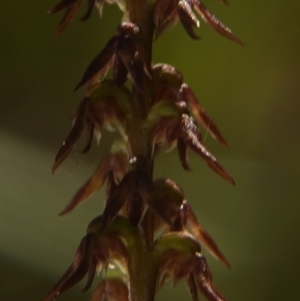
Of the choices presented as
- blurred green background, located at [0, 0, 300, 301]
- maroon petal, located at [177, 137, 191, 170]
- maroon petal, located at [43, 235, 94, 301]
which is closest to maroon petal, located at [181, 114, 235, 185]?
maroon petal, located at [177, 137, 191, 170]

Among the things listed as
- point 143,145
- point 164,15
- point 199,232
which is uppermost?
point 164,15

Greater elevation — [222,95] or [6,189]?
[222,95]

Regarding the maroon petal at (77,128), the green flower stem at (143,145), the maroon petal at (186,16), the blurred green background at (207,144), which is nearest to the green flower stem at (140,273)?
the green flower stem at (143,145)

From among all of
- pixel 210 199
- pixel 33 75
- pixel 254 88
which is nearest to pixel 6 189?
pixel 33 75

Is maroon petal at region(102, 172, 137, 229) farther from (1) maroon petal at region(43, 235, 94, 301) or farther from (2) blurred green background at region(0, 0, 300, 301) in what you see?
(2) blurred green background at region(0, 0, 300, 301)

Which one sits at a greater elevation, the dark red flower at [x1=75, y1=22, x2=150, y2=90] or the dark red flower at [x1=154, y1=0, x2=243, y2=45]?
the dark red flower at [x1=154, y1=0, x2=243, y2=45]

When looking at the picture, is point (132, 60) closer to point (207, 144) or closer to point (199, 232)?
point (199, 232)

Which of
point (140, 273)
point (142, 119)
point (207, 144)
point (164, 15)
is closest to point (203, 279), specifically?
point (140, 273)

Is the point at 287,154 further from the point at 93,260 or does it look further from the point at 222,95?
the point at 93,260
